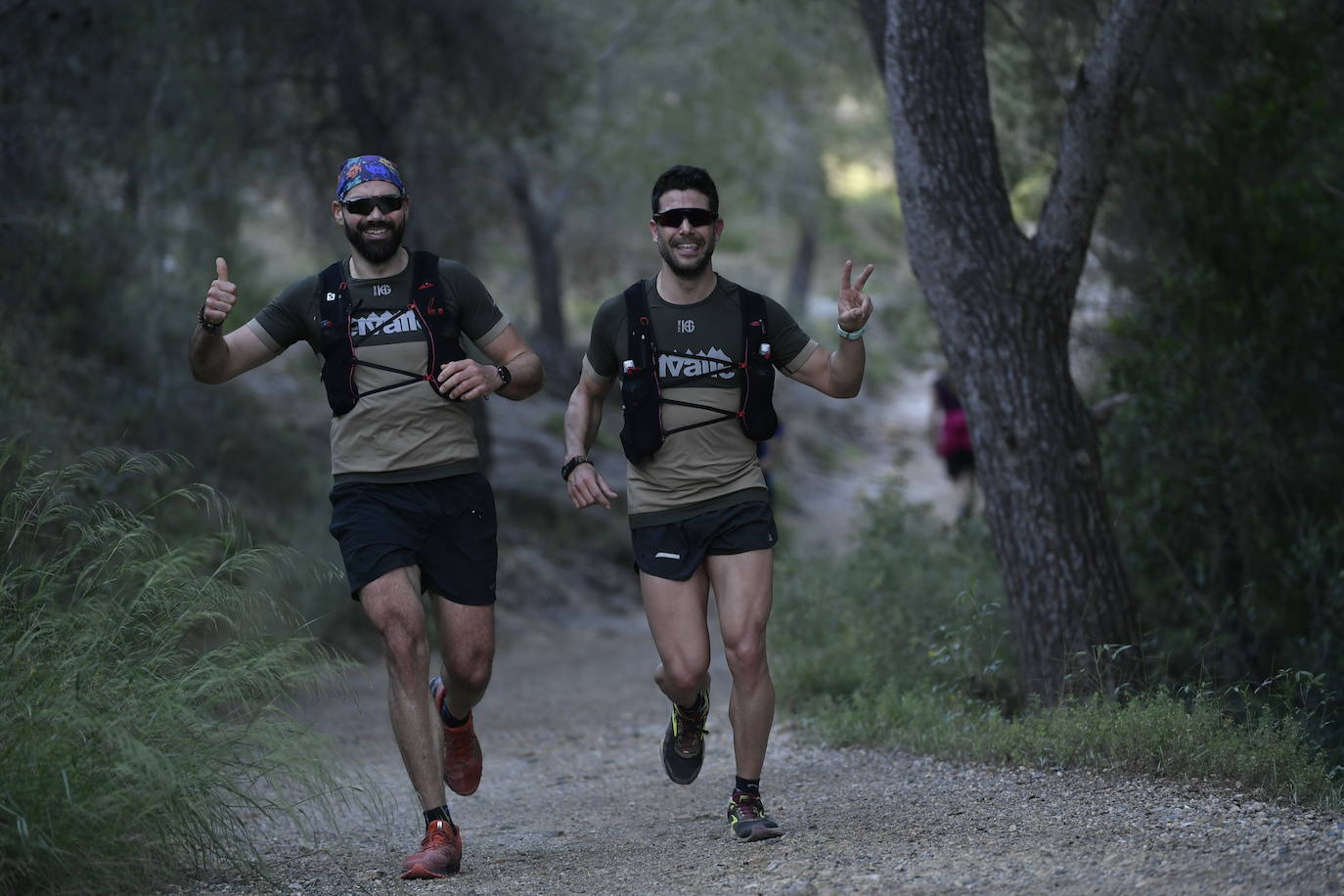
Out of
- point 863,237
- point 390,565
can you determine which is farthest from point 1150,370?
point 863,237

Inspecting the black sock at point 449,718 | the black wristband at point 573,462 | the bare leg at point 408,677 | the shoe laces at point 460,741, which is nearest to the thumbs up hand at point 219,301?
the bare leg at point 408,677

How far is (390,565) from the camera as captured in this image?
16.6 ft

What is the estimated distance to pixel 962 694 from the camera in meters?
7.23

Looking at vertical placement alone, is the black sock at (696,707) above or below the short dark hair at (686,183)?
below

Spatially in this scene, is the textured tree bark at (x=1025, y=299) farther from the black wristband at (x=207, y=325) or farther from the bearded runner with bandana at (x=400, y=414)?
the black wristband at (x=207, y=325)

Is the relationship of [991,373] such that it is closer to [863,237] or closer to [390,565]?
[390,565]

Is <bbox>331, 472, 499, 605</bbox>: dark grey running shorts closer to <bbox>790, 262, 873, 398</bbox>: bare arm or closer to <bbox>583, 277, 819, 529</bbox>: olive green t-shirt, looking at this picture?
<bbox>583, 277, 819, 529</bbox>: olive green t-shirt

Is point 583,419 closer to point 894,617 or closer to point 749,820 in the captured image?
point 749,820

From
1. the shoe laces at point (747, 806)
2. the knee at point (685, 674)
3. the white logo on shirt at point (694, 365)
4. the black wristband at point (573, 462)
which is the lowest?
the shoe laces at point (747, 806)

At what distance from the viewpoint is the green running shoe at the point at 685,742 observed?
5551 millimetres

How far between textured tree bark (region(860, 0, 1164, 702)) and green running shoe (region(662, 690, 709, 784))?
2.21m

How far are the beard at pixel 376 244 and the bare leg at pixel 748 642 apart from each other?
1586mm

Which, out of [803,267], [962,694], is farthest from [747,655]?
[803,267]

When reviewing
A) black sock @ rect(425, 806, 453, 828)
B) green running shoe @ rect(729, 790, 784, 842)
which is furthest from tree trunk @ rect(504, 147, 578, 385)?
black sock @ rect(425, 806, 453, 828)
